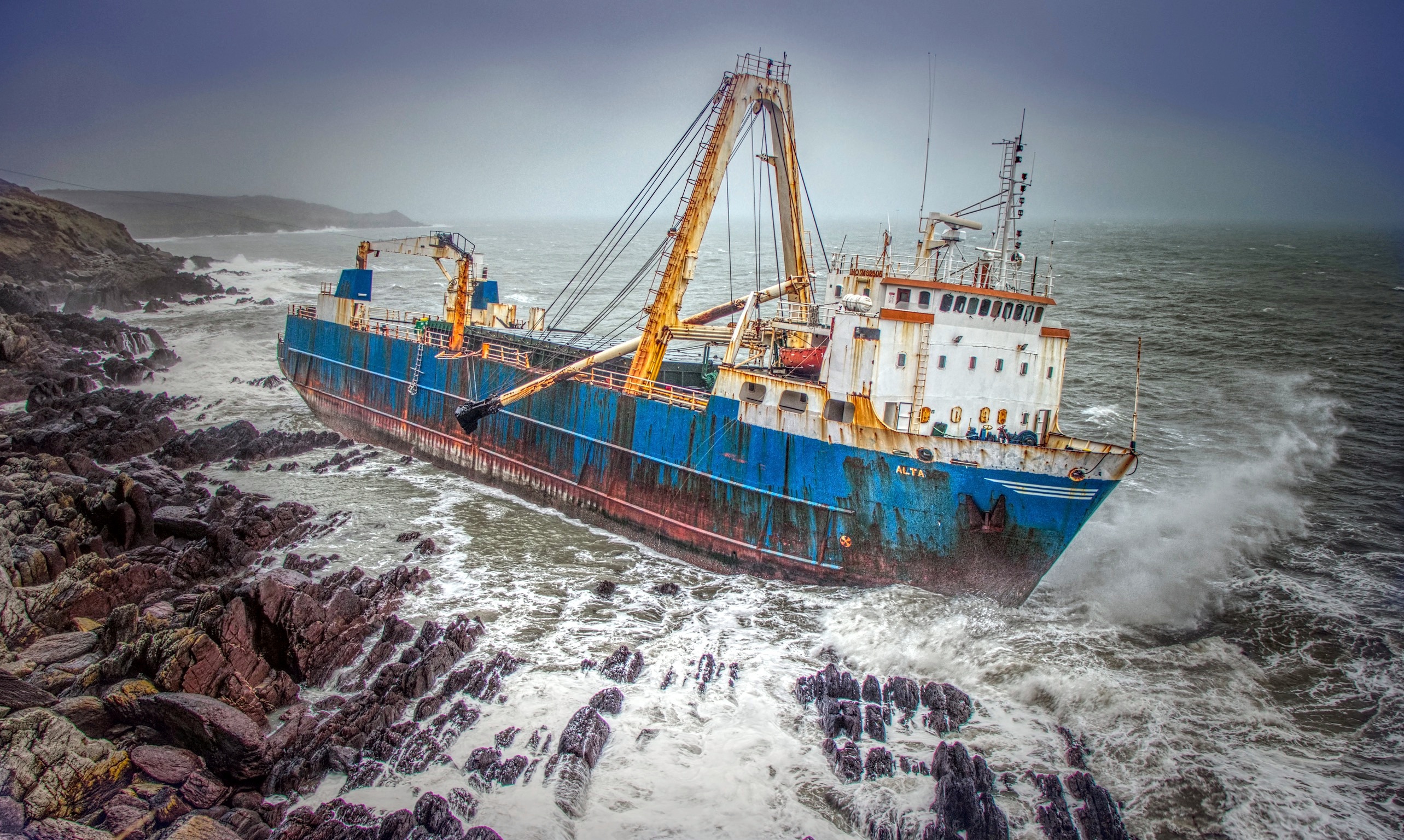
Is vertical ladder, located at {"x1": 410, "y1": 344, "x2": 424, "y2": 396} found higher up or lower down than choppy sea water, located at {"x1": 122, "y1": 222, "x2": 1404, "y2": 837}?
higher up

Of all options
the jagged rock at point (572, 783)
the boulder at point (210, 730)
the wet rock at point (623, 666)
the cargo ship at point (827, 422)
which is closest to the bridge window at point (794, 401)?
the cargo ship at point (827, 422)

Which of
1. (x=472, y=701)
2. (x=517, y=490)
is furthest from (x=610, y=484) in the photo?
(x=472, y=701)

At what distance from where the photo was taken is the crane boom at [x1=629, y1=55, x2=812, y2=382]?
1891 centimetres

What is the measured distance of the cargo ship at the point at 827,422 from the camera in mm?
14172

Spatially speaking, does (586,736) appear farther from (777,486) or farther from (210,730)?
(777,486)

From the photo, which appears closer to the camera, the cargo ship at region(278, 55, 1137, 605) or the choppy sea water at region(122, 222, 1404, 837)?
the choppy sea water at region(122, 222, 1404, 837)

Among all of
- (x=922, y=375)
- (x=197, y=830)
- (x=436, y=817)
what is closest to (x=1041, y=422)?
(x=922, y=375)

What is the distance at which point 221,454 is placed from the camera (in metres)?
22.2

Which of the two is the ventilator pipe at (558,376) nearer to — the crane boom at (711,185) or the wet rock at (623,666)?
the crane boom at (711,185)

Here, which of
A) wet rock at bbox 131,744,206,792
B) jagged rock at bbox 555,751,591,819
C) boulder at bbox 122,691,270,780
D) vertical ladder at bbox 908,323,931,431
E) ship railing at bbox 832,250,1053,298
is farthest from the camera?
ship railing at bbox 832,250,1053,298

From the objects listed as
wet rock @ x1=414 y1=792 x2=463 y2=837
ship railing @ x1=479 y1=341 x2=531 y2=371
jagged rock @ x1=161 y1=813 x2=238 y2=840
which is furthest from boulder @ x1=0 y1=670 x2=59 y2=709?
ship railing @ x1=479 y1=341 x2=531 y2=371

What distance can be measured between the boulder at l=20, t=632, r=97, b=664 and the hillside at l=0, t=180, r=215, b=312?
3721 cm

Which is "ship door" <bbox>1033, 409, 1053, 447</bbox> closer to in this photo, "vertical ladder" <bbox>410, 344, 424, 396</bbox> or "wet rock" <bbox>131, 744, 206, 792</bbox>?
"wet rock" <bbox>131, 744, 206, 792</bbox>

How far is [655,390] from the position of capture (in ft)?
60.6
